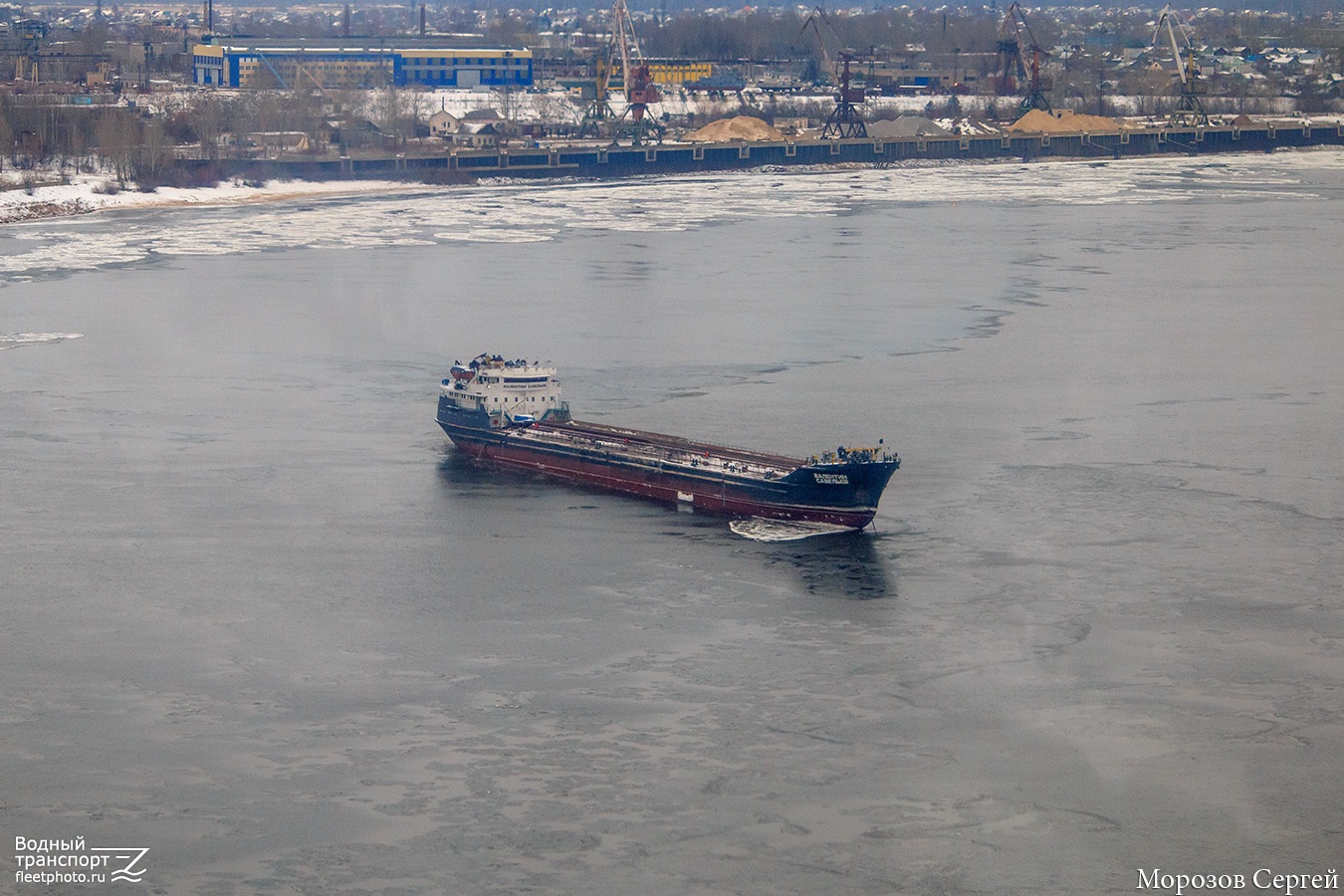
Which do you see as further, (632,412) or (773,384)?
(773,384)

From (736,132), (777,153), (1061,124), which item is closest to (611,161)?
(777,153)

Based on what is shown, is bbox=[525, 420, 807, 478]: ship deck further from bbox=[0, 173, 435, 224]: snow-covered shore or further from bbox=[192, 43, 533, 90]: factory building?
bbox=[192, 43, 533, 90]: factory building

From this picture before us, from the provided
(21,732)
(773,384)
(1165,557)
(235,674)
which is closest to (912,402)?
(773,384)

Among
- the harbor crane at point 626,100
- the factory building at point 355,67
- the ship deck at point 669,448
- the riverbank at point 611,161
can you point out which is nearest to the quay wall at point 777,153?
the riverbank at point 611,161

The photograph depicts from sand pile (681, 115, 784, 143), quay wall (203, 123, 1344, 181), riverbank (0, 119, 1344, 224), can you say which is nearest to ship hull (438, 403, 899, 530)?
riverbank (0, 119, 1344, 224)

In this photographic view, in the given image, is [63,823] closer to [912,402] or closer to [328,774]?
[328,774]

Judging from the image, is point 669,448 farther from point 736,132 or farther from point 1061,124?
point 1061,124
